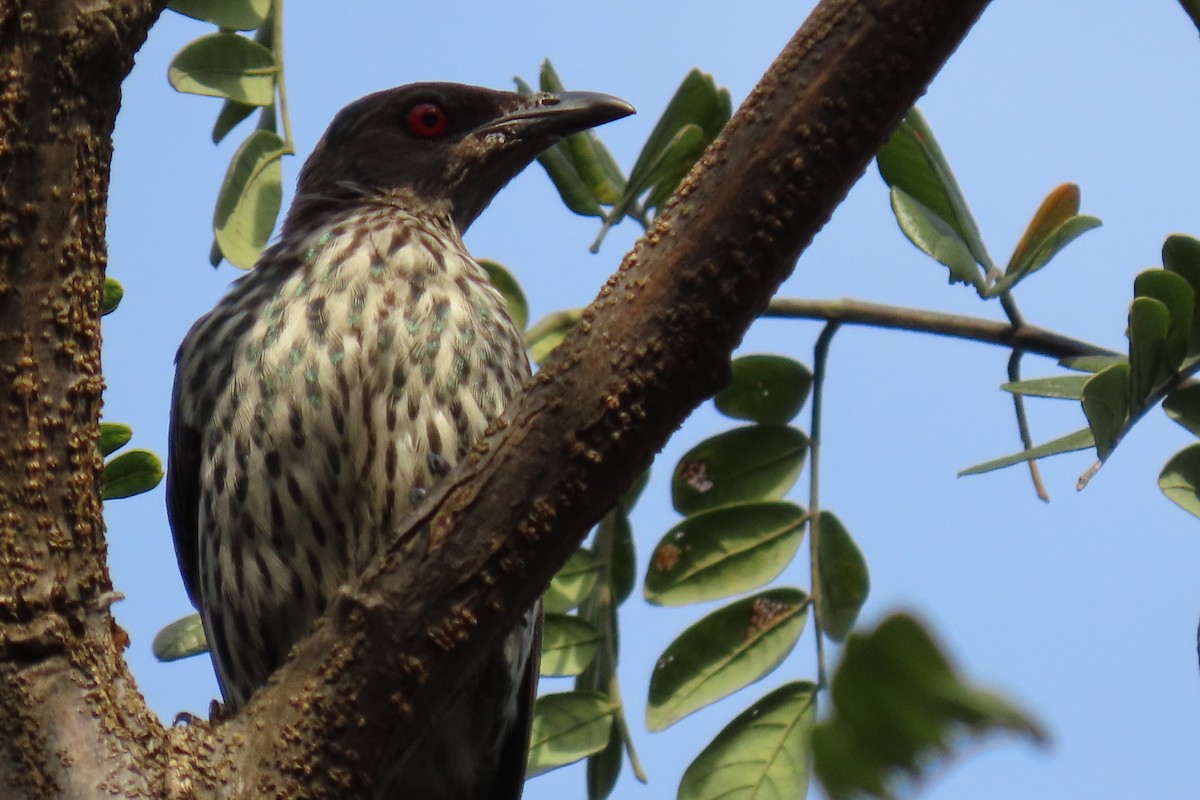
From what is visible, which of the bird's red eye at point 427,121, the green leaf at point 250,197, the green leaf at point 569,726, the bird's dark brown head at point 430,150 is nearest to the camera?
the green leaf at point 569,726

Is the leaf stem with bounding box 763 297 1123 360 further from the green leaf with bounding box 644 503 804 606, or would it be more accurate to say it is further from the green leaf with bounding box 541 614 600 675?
the green leaf with bounding box 541 614 600 675

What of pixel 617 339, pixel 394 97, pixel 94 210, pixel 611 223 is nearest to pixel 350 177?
pixel 394 97

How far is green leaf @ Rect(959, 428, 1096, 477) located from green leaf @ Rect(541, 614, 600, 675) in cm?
128

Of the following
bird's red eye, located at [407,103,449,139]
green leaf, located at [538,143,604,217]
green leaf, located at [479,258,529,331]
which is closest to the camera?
green leaf, located at [538,143,604,217]

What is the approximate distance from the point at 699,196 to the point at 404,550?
30.2 inches

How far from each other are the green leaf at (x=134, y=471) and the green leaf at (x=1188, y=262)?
2.16 m

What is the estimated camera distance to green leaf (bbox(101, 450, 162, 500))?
306 cm

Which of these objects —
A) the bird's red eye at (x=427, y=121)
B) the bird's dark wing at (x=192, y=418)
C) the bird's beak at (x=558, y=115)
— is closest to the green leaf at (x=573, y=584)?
the bird's dark wing at (x=192, y=418)

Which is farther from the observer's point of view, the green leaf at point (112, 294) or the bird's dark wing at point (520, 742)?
the bird's dark wing at point (520, 742)

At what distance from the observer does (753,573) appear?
341cm

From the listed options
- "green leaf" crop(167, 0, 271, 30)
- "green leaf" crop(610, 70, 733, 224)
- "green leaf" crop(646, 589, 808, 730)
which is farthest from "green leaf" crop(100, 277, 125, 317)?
"green leaf" crop(646, 589, 808, 730)

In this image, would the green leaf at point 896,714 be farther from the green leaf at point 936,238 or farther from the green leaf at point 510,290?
the green leaf at point 510,290

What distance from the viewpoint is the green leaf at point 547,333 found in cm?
389

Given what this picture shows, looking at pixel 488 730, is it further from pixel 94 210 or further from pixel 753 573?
pixel 94 210
